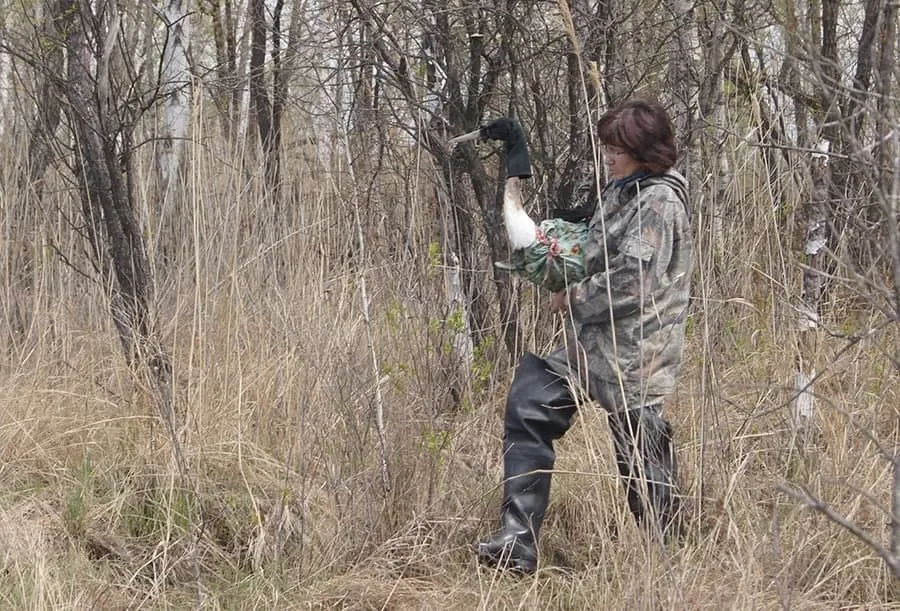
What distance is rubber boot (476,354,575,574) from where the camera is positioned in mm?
3255

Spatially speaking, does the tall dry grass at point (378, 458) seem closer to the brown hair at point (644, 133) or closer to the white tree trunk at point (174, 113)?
the brown hair at point (644, 133)

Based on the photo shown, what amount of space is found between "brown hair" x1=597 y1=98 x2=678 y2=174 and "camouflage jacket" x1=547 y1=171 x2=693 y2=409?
54 mm

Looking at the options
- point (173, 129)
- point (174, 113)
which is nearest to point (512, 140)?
point (173, 129)

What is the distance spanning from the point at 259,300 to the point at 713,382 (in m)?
2.05

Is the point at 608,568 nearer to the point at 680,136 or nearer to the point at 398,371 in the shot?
the point at 398,371

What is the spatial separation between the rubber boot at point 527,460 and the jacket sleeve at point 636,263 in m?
0.27

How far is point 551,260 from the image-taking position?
10.7ft

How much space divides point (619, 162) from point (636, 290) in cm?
38

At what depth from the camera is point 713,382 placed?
3324 millimetres

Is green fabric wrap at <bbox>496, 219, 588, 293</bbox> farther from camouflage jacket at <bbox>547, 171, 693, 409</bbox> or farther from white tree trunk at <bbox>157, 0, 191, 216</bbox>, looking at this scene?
white tree trunk at <bbox>157, 0, 191, 216</bbox>

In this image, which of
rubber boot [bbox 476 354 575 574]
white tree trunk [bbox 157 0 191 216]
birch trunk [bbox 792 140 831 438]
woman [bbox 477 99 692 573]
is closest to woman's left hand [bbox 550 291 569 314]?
woman [bbox 477 99 692 573]

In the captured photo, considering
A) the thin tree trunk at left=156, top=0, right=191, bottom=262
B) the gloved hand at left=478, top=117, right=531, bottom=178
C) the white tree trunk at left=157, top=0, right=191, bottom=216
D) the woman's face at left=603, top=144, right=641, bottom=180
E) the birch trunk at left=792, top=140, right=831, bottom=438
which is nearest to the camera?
the woman's face at left=603, top=144, right=641, bottom=180

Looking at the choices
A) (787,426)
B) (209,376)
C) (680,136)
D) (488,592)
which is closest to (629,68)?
(680,136)

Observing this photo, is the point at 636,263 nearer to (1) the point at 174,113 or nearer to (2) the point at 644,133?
(2) the point at 644,133
